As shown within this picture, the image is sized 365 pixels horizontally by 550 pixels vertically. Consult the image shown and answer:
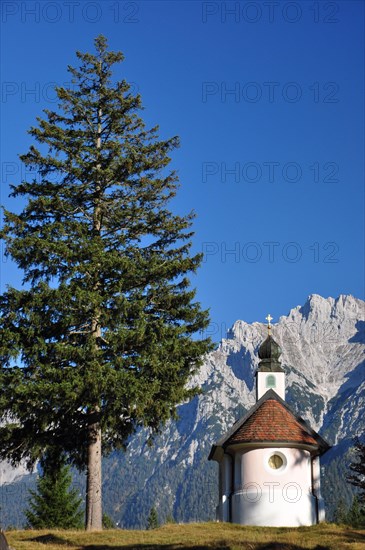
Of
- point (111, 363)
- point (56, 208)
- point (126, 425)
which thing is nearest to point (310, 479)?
point (126, 425)

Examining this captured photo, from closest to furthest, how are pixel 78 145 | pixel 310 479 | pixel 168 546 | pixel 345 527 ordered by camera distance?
pixel 168 546
pixel 345 527
pixel 78 145
pixel 310 479

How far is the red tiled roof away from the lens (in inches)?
1239

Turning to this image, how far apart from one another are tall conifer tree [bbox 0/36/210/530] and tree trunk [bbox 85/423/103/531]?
4 centimetres

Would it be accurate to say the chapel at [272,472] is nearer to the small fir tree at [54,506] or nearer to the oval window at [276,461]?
the oval window at [276,461]

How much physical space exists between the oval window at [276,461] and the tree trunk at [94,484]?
8.76m

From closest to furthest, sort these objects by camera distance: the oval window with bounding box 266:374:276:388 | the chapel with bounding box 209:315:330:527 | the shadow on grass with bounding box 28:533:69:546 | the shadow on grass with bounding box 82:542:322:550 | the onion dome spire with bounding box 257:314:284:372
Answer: the shadow on grass with bounding box 82:542:322:550
the shadow on grass with bounding box 28:533:69:546
the chapel with bounding box 209:315:330:527
the oval window with bounding box 266:374:276:388
the onion dome spire with bounding box 257:314:284:372

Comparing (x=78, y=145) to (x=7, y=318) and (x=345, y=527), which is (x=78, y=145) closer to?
(x=7, y=318)

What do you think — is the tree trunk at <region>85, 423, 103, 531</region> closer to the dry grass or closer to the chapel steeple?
the dry grass

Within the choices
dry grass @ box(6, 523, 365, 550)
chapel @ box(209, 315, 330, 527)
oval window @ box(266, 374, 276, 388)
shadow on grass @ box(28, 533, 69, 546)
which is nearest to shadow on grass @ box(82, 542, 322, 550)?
dry grass @ box(6, 523, 365, 550)

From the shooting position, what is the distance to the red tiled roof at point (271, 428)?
103 feet

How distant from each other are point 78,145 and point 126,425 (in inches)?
450

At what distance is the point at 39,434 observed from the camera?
26.3m

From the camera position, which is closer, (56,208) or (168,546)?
(168,546)

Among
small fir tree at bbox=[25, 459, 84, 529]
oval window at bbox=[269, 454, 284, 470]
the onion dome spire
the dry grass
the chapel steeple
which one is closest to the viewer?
the dry grass
